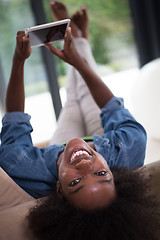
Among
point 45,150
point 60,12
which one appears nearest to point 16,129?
point 45,150

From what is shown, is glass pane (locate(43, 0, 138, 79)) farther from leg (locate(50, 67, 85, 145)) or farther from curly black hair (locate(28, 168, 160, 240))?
curly black hair (locate(28, 168, 160, 240))

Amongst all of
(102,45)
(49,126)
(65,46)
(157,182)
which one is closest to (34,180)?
(157,182)

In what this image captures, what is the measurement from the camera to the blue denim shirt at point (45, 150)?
1177mm

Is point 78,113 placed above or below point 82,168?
below

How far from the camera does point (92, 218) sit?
35.4 inches

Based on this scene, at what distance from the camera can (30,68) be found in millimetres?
2941

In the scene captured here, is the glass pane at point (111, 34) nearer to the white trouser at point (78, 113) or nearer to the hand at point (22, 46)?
the white trouser at point (78, 113)

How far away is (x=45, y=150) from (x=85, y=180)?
0.39 meters

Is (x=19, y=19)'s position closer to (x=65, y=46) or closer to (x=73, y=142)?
(x=65, y=46)

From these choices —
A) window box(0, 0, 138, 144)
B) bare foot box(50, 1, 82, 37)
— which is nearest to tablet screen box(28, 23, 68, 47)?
bare foot box(50, 1, 82, 37)

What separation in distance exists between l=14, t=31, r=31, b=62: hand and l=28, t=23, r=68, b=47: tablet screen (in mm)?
26

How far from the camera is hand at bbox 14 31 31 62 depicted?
3.93 feet

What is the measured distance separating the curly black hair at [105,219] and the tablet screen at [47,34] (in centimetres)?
62

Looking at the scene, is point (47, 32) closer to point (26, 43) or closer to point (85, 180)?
point (26, 43)
